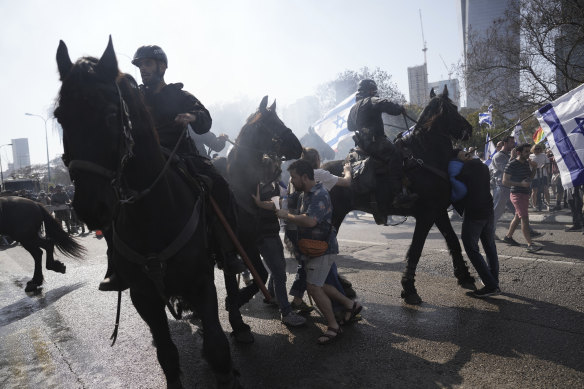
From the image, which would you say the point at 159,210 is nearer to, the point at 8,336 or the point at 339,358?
the point at 339,358

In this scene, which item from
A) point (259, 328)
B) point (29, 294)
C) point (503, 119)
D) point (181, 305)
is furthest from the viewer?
point (503, 119)

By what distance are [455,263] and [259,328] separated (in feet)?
9.52

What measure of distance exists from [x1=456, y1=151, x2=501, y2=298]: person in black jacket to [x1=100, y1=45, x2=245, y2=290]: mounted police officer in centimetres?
310

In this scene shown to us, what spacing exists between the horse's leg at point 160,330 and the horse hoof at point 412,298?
10.2ft

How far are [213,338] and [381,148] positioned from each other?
3.78 metres

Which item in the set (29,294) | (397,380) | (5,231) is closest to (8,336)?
(29,294)

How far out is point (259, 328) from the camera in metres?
4.62

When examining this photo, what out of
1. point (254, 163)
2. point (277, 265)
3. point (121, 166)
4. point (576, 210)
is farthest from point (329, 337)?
point (576, 210)

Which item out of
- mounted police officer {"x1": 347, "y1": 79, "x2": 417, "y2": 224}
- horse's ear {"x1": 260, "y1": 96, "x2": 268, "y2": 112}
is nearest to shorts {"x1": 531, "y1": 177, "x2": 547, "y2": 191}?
mounted police officer {"x1": 347, "y1": 79, "x2": 417, "y2": 224}

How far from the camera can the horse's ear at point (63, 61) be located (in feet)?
7.27

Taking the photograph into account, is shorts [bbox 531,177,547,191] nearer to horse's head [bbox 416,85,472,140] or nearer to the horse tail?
horse's head [bbox 416,85,472,140]

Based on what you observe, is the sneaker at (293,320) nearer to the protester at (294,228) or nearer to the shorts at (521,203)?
the protester at (294,228)

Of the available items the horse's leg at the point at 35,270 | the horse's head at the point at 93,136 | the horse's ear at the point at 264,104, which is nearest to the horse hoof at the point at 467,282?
the horse's ear at the point at 264,104

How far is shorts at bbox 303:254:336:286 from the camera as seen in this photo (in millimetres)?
4098
